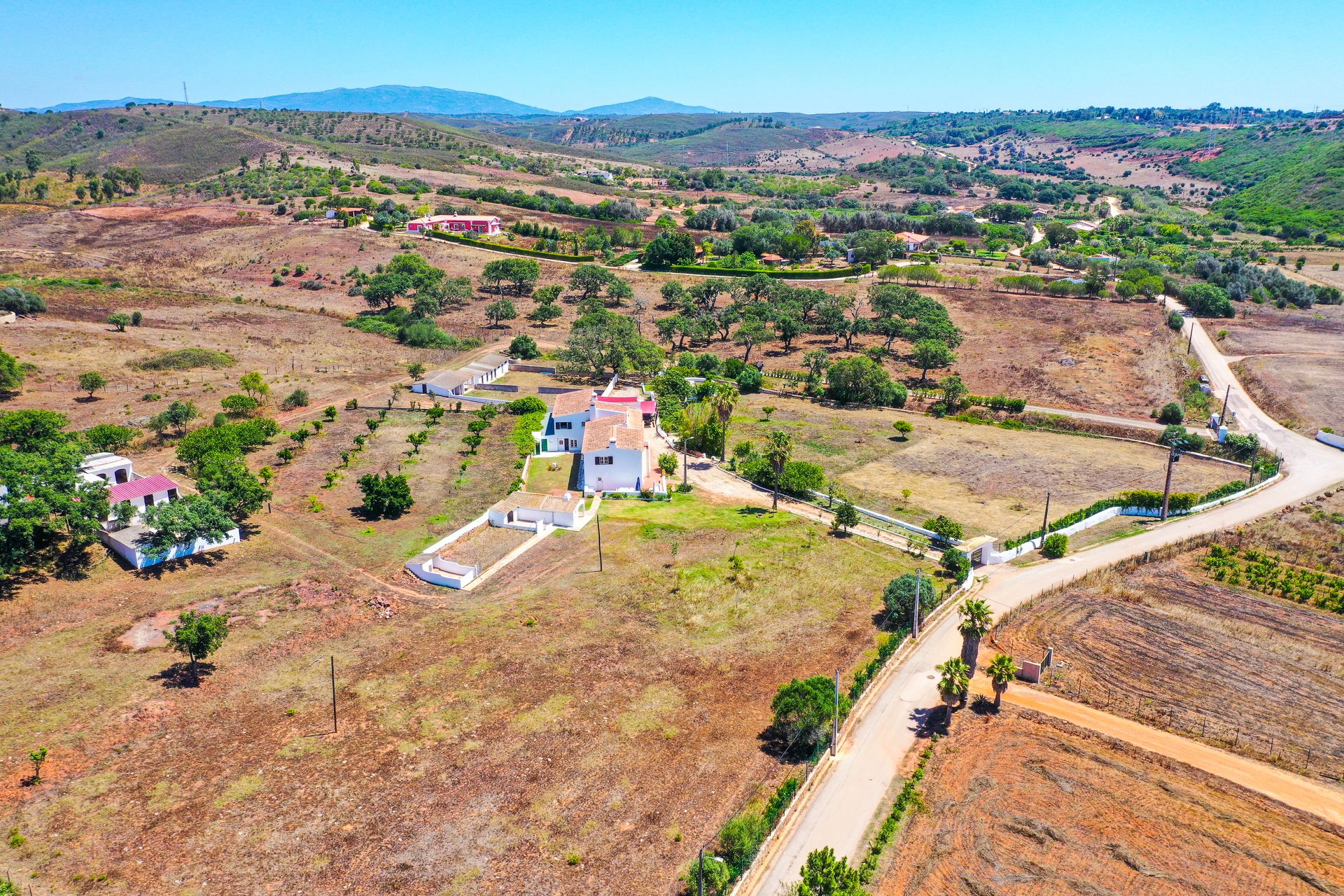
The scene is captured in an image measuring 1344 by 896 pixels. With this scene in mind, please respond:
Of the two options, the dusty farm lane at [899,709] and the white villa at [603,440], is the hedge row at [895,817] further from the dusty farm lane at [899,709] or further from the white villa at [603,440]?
the white villa at [603,440]

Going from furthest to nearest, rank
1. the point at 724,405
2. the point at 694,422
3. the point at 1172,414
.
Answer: the point at 1172,414
the point at 694,422
the point at 724,405

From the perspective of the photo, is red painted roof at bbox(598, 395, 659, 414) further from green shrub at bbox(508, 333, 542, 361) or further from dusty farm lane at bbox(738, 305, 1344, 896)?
dusty farm lane at bbox(738, 305, 1344, 896)

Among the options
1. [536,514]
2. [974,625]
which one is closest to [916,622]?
[974,625]

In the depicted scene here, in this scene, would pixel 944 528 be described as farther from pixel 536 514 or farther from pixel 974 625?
pixel 536 514

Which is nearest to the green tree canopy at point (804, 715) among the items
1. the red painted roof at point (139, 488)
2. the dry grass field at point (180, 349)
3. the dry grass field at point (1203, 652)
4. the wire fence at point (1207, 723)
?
the wire fence at point (1207, 723)

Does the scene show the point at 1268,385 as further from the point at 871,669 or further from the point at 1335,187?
the point at 1335,187
